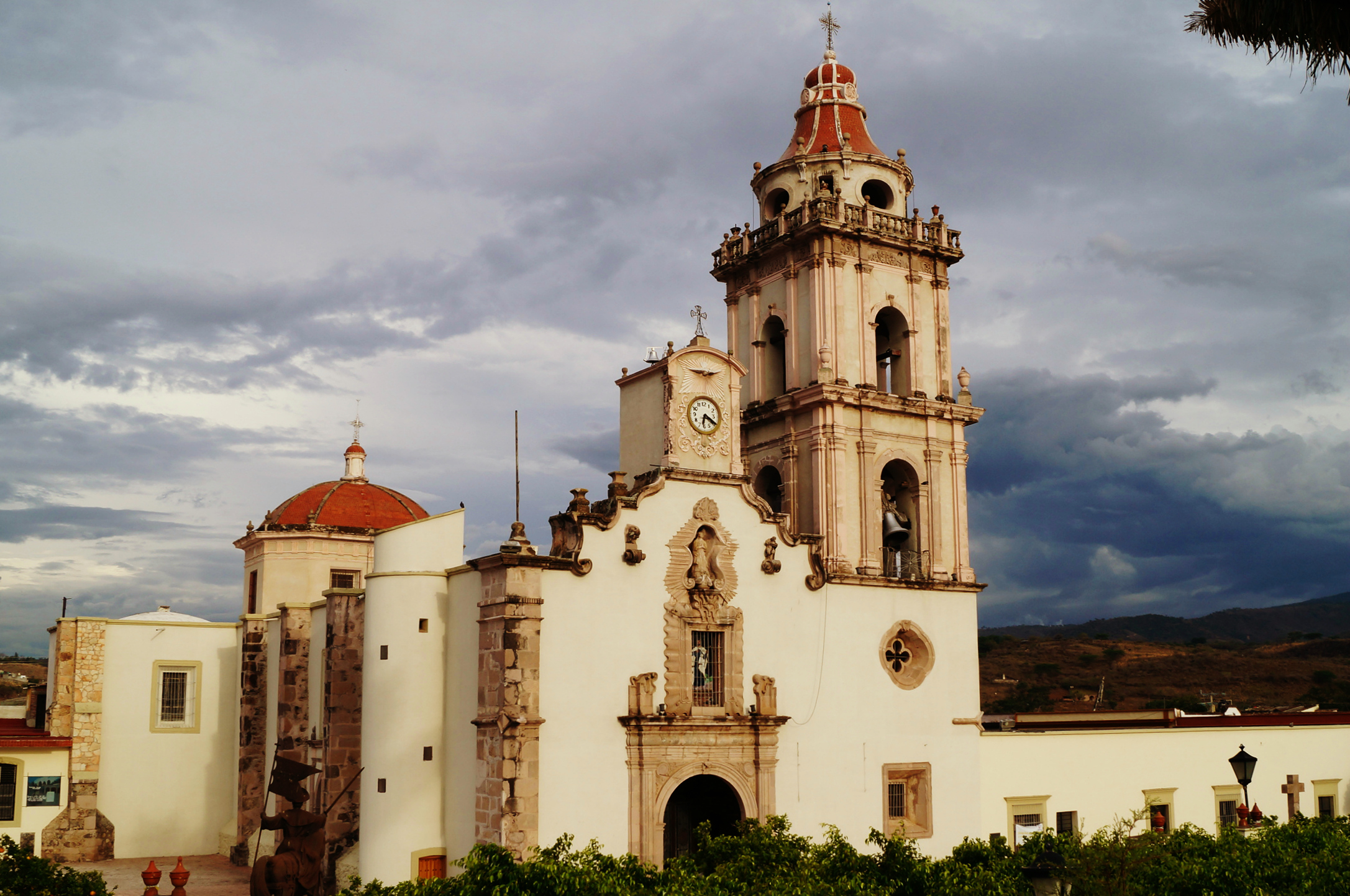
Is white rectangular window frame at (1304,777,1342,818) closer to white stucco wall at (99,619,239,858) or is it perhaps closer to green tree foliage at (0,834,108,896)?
white stucco wall at (99,619,239,858)

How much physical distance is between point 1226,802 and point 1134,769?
3961 mm

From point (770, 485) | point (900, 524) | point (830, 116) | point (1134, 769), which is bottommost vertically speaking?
point (1134, 769)

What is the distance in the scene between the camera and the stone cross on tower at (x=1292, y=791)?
3709 centimetres

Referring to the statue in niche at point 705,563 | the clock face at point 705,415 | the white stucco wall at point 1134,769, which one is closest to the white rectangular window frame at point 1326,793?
the white stucco wall at point 1134,769

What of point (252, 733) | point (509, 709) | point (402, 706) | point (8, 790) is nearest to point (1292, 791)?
point (509, 709)

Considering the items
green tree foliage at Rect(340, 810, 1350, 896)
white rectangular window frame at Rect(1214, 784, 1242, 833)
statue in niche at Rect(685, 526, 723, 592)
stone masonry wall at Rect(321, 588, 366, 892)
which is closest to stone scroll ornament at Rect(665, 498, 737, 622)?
statue in niche at Rect(685, 526, 723, 592)

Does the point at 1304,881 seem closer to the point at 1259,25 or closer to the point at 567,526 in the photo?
the point at 1259,25

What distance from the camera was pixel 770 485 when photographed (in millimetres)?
Answer: 36125

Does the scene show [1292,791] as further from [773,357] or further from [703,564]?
[703,564]

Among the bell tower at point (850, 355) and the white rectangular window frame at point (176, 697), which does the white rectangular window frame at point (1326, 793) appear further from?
the white rectangular window frame at point (176, 697)

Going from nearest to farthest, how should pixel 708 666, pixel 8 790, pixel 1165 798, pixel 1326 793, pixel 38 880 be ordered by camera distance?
pixel 38 880 < pixel 708 666 < pixel 8 790 < pixel 1165 798 < pixel 1326 793

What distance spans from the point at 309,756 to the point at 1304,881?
2321 cm

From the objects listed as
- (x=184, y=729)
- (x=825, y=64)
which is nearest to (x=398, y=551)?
(x=184, y=729)

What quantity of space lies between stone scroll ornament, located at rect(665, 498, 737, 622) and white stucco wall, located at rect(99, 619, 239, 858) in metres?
16.8
